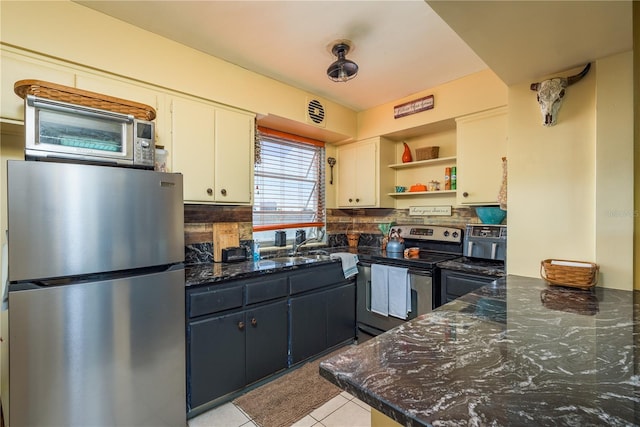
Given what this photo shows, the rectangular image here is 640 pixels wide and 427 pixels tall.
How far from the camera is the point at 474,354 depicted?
2.74 ft

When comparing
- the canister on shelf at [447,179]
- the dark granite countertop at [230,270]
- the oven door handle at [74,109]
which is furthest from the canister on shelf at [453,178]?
the oven door handle at [74,109]

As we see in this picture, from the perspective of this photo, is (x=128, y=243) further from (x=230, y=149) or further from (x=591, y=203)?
(x=591, y=203)

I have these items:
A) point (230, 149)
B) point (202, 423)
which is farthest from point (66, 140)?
point (202, 423)

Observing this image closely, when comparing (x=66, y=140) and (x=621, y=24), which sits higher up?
(x=621, y=24)

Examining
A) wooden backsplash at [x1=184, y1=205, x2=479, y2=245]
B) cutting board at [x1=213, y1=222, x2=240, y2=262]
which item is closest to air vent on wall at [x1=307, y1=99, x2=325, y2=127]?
wooden backsplash at [x1=184, y1=205, x2=479, y2=245]

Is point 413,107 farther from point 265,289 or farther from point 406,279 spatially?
point 265,289

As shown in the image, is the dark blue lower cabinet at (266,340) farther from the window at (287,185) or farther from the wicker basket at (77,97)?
the wicker basket at (77,97)

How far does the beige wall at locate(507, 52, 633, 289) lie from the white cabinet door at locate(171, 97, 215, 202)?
6.96ft

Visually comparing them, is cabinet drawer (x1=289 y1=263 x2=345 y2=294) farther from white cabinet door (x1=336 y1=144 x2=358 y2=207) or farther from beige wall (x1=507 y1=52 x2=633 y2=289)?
beige wall (x1=507 y1=52 x2=633 y2=289)

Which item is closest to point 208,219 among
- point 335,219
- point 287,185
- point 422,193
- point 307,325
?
point 287,185

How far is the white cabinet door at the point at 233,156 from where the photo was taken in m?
2.34

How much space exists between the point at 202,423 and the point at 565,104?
288 centimetres

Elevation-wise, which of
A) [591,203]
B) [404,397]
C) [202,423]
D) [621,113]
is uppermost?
[621,113]

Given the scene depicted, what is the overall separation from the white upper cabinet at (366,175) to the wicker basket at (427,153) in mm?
374
